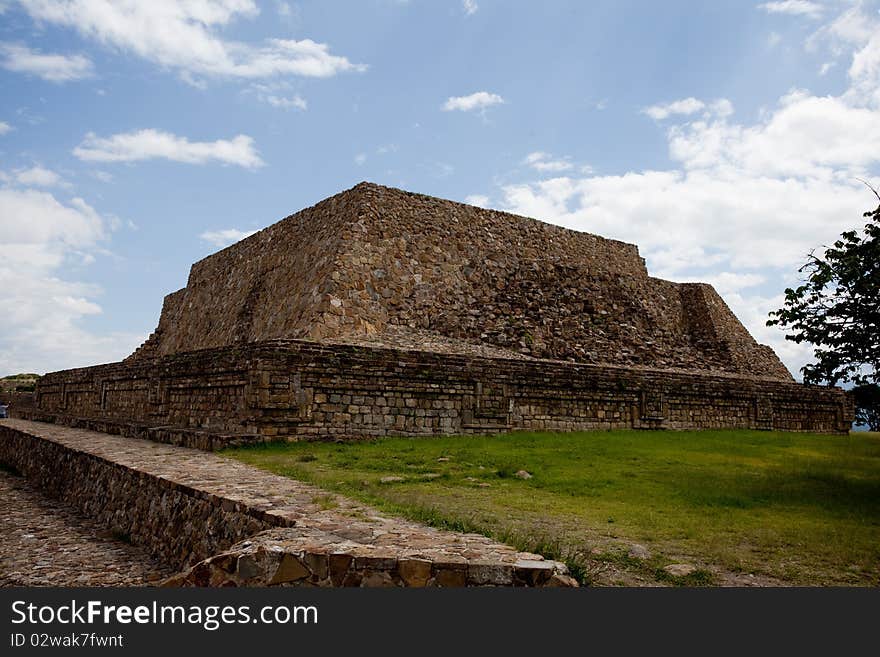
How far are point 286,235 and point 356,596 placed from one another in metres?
19.7

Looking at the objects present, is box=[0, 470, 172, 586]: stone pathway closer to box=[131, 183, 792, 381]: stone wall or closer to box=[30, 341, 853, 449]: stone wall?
box=[30, 341, 853, 449]: stone wall

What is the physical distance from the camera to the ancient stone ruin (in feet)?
44.9

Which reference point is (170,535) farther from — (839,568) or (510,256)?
(510,256)

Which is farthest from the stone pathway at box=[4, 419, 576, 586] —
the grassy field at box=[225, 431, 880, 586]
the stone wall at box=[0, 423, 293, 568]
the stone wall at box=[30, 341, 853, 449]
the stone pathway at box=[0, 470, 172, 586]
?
the stone wall at box=[30, 341, 853, 449]

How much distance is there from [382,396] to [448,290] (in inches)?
270

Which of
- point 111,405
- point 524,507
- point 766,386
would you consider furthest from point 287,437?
point 766,386

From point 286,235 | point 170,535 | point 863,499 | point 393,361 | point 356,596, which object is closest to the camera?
point 356,596

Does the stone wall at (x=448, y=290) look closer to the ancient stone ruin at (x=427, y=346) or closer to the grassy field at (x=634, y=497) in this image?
the ancient stone ruin at (x=427, y=346)

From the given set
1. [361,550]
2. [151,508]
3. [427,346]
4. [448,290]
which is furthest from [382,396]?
[361,550]

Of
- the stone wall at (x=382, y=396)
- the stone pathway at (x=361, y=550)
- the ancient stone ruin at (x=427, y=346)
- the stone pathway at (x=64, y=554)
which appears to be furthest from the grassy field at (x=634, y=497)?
the stone pathway at (x=64, y=554)

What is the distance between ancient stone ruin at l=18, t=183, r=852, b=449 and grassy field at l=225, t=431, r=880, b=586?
1.20m

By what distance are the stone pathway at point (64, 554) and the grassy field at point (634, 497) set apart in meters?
2.05

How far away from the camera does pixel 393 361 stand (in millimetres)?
14141

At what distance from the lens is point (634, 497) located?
8.82m
